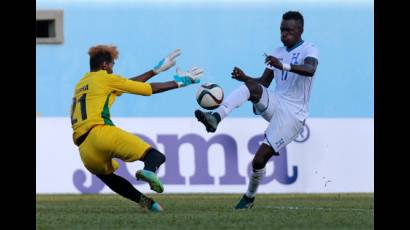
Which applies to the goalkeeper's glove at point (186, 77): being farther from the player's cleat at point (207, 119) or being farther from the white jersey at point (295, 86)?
the white jersey at point (295, 86)

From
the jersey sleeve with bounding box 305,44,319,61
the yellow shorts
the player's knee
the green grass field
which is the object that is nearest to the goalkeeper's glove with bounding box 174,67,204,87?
the player's knee

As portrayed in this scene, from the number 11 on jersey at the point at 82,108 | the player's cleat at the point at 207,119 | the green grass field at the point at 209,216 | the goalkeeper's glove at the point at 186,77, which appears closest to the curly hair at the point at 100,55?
the number 11 on jersey at the point at 82,108

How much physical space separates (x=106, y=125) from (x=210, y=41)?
1258cm

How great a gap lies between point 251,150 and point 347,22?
21.4ft

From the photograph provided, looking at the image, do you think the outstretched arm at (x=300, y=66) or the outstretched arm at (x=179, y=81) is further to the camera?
the outstretched arm at (x=300, y=66)

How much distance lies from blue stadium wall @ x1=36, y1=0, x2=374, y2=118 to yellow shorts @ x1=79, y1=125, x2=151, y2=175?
11.9 m

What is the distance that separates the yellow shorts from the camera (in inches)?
455

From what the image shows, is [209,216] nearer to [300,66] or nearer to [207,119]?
[207,119]

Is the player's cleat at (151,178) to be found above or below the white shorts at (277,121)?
below

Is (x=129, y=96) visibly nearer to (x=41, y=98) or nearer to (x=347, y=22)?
(x=41, y=98)

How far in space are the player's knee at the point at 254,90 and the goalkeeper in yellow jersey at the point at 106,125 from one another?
0.67 m

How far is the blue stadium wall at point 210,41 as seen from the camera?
78.4ft
